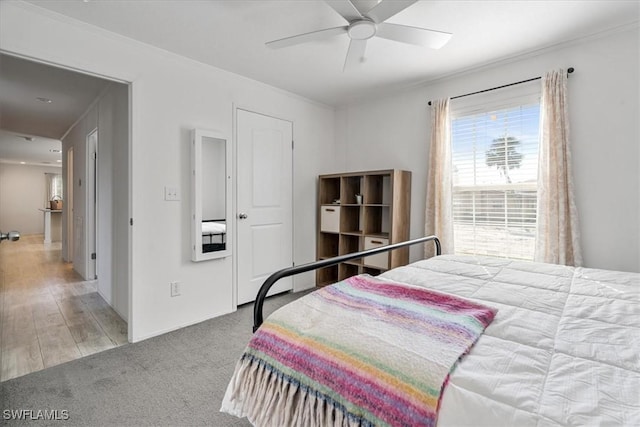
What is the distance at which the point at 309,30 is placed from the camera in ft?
7.55

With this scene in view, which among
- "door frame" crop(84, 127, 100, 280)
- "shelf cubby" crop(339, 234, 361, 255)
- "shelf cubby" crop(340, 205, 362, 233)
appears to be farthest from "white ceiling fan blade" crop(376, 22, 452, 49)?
"door frame" crop(84, 127, 100, 280)

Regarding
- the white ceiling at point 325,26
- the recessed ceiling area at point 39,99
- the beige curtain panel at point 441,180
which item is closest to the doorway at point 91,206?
the recessed ceiling area at point 39,99

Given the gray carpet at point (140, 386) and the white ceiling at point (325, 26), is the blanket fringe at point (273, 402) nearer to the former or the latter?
the gray carpet at point (140, 386)

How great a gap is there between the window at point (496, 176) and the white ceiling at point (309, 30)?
1.55 ft

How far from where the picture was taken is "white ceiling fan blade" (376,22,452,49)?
1.92 meters

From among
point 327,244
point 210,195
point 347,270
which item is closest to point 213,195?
point 210,195

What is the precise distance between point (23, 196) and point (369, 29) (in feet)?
38.1

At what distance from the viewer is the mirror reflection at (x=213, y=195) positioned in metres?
2.79

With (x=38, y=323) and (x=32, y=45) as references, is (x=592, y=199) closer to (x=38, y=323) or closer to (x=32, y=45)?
(x=32, y=45)

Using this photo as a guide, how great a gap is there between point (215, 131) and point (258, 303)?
2.07 meters

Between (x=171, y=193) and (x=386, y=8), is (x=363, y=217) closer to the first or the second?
(x=171, y=193)

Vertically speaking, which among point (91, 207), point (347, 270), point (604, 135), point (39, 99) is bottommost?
point (347, 270)

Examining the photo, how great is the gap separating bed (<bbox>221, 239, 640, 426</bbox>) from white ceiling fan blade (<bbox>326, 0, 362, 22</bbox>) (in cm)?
157

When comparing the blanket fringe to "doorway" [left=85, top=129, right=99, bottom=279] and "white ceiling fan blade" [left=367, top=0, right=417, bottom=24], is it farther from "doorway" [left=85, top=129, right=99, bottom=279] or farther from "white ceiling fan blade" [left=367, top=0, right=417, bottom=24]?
"doorway" [left=85, top=129, right=99, bottom=279]
